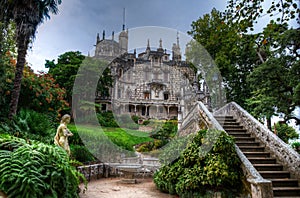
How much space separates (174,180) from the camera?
20.5ft

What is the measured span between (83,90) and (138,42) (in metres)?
14.5

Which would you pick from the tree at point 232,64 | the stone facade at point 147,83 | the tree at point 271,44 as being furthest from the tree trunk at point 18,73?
the stone facade at point 147,83

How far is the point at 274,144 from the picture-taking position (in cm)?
614

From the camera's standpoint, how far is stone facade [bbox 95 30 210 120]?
3175 centimetres

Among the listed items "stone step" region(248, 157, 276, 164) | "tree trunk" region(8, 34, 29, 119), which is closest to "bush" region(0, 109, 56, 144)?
"tree trunk" region(8, 34, 29, 119)

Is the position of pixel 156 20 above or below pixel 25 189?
above

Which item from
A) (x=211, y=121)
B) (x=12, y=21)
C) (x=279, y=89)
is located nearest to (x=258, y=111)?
(x=279, y=89)

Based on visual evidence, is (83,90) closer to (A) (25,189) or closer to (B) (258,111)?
(B) (258,111)

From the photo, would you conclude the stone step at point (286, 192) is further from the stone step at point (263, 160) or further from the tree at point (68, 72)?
the tree at point (68, 72)

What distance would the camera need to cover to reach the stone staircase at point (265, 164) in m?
4.93

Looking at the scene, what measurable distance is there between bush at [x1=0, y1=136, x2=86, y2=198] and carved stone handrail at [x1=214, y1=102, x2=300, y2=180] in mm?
5180

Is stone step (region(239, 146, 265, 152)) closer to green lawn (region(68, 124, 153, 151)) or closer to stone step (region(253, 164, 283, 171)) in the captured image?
stone step (region(253, 164, 283, 171))

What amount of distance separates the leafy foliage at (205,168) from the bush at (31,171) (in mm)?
2960

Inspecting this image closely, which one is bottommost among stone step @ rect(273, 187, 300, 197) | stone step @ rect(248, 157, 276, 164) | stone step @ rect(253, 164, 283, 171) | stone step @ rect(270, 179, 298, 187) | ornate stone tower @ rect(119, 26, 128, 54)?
stone step @ rect(273, 187, 300, 197)
